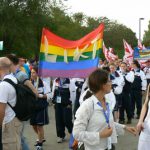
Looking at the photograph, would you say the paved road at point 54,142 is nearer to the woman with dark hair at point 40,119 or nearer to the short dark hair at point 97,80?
the woman with dark hair at point 40,119

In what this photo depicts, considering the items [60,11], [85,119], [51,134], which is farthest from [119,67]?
[60,11]

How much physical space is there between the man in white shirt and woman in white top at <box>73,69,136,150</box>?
1.17 meters

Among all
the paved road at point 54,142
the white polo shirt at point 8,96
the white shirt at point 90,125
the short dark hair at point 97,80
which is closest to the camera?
the white shirt at point 90,125

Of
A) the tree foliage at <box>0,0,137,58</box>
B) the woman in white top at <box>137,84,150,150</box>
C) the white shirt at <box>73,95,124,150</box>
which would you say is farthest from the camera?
the tree foliage at <box>0,0,137,58</box>

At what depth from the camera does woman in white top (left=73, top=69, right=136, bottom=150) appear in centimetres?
365

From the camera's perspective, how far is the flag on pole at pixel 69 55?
7199 mm

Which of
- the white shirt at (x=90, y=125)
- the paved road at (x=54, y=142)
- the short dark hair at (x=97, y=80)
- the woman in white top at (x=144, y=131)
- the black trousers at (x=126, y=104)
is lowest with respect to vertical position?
the paved road at (x=54, y=142)

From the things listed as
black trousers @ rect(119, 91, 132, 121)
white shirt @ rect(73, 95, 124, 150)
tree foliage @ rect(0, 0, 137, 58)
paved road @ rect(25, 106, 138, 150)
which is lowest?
paved road @ rect(25, 106, 138, 150)

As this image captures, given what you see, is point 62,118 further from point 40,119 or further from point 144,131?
point 144,131

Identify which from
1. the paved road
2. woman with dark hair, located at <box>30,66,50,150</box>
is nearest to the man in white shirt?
woman with dark hair, located at <box>30,66,50,150</box>

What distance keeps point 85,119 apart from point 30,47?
30.7 meters

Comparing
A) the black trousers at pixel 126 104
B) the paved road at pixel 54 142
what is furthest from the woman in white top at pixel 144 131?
Answer: the black trousers at pixel 126 104

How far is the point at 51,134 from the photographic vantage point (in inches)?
353

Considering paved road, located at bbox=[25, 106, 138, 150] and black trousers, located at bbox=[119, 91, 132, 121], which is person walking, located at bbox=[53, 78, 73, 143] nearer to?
paved road, located at bbox=[25, 106, 138, 150]
